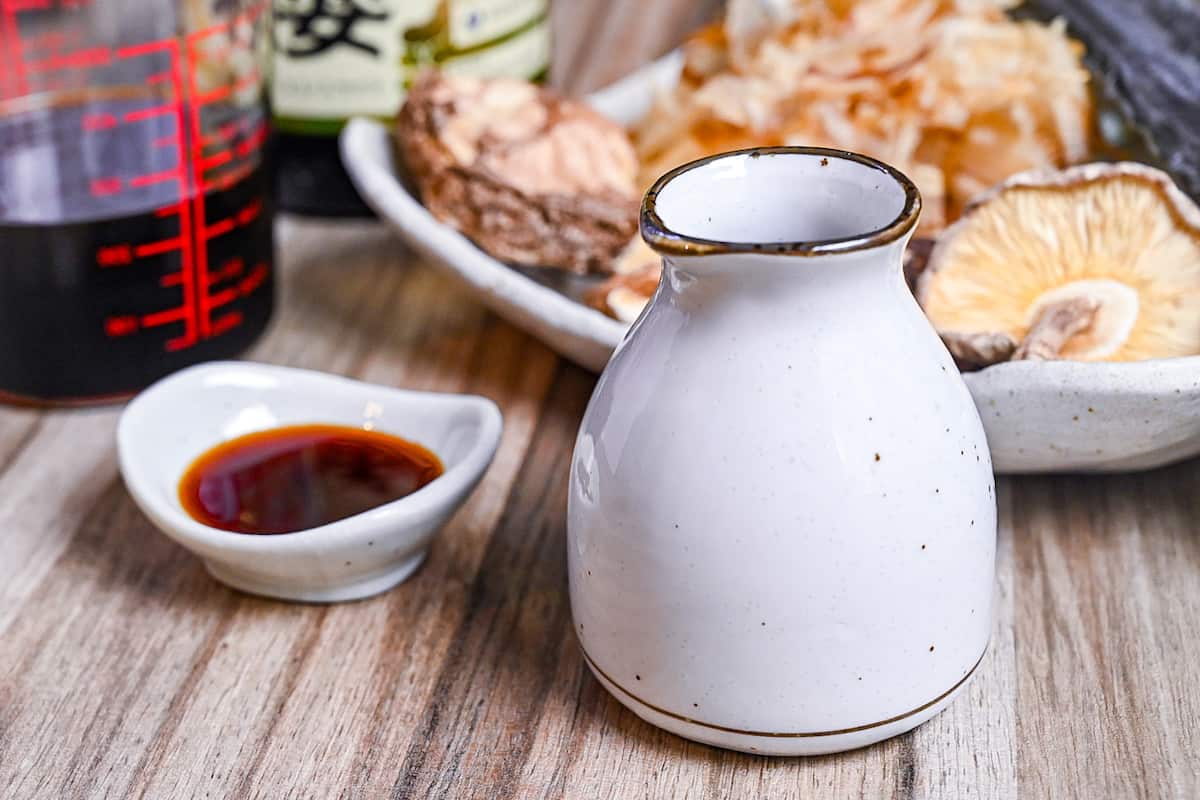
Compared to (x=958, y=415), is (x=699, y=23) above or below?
below

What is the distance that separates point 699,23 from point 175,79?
73 cm

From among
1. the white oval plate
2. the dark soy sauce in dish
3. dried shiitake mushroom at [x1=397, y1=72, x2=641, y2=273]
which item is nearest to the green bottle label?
dried shiitake mushroom at [x1=397, y1=72, x2=641, y2=273]

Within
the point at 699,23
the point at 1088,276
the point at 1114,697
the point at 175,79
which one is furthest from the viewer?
the point at 699,23

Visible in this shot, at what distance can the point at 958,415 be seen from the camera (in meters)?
0.58

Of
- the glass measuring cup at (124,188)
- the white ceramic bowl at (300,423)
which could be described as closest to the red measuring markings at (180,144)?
the glass measuring cup at (124,188)

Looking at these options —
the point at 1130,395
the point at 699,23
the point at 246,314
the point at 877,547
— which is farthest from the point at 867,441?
→ the point at 699,23

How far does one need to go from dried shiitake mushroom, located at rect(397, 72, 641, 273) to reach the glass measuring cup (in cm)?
12

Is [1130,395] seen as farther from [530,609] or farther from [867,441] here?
[530,609]

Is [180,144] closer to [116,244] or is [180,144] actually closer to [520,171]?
[116,244]

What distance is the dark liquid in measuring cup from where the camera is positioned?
2.84 ft

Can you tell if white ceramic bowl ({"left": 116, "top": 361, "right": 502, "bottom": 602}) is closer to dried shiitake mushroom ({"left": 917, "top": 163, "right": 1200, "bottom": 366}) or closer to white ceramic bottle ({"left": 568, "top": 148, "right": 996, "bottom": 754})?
white ceramic bottle ({"left": 568, "top": 148, "right": 996, "bottom": 754})

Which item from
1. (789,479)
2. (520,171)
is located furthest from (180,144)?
(789,479)

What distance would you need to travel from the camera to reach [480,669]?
0.69 metres

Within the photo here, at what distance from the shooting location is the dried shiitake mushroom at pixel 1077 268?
0.75 m
